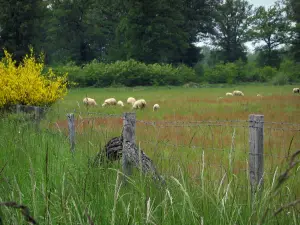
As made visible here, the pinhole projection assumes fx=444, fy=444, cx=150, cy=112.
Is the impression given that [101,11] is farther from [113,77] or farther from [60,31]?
[113,77]

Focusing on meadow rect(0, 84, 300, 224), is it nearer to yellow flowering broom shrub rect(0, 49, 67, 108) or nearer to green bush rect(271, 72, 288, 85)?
yellow flowering broom shrub rect(0, 49, 67, 108)

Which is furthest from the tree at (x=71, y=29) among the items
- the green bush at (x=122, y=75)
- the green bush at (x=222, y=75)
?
the green bush at (x=222, y=75)

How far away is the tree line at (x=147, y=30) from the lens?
168 ft

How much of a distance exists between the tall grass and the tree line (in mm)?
47053

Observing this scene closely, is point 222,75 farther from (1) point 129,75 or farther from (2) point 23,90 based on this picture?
(2) point 23,90

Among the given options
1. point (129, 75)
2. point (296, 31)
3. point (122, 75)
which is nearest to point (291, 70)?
point (296, 31)

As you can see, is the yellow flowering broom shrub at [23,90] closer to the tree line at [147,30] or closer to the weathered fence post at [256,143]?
the weathered fence post at [256,143]

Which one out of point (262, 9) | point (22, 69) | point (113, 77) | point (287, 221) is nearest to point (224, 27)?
point (262, 9)

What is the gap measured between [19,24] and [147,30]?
17400mm

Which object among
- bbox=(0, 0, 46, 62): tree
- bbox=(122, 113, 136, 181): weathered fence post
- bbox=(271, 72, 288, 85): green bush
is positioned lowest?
bbox=(271, 72, 288, 85): green bush

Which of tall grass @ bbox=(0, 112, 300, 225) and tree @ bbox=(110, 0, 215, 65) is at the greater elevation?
tree @ bbox=(110, 0, 215, 65)

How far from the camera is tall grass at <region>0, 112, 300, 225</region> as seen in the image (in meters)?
2.48

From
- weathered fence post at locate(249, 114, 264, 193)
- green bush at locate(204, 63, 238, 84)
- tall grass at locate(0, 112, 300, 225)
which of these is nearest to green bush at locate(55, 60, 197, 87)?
green bush at locate(204, 63, 238, 84)

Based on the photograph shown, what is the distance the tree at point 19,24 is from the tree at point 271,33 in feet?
121
